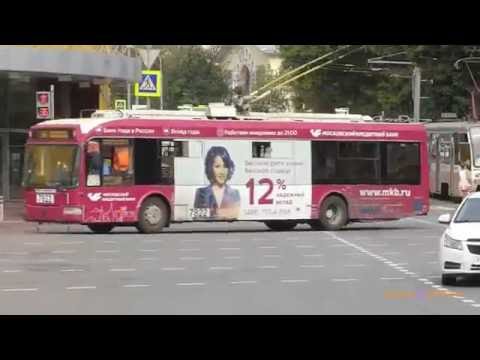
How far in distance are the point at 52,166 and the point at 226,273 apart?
10.2 metres

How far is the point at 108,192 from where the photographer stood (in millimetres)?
27219

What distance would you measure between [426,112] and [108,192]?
126ft

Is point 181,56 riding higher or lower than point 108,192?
higher

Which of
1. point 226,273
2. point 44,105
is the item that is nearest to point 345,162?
point 44,105

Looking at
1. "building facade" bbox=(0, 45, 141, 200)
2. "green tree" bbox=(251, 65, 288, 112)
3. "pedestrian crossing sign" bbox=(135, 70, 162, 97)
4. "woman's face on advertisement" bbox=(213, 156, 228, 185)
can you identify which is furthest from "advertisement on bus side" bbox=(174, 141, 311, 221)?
"green tree" bbox=(251, 65, 288, 112)

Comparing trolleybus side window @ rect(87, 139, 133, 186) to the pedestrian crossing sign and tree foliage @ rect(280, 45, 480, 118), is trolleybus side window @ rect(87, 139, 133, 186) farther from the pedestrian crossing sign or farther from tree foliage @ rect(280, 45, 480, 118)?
tree foliage @ rect(280, 45, 480, 118)

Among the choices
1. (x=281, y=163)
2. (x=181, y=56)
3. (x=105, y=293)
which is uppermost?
(x=181, y=56)

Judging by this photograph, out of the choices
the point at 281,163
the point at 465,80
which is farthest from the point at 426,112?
the point at 281,163

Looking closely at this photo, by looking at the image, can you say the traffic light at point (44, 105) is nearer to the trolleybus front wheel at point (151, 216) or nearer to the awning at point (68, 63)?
the awning at point (68, 63)

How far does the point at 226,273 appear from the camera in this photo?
18594mm

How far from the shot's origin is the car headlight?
1653 centimetres

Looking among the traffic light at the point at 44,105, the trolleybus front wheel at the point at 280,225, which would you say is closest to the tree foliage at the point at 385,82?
the trolleybus front wheel at the point at 280,225

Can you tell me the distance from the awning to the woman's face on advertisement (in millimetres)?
8168
